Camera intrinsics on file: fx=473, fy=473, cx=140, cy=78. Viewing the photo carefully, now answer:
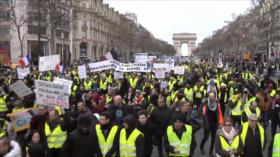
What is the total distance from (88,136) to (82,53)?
313ft

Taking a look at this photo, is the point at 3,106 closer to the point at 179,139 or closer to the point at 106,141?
the point at 106,141

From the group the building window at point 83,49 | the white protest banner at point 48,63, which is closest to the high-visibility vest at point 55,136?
the white protest banner at point 48,63

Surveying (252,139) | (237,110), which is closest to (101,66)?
(237,110)

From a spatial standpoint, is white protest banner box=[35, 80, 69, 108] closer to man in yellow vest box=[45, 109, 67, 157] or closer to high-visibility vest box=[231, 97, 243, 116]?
man in yellow vest box=[45, 109, 67, 157]

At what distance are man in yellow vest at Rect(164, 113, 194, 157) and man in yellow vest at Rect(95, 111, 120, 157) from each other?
92 cm

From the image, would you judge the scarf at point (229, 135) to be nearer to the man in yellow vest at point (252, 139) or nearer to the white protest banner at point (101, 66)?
the man in yellow vest at point (252, 139)

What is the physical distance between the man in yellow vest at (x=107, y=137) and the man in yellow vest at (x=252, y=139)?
2.17 m

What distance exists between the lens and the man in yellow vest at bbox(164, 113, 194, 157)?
26.5 ft

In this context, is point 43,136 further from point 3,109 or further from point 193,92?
point 193,92

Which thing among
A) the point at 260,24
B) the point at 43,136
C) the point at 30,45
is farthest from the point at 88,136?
the point at 30,45

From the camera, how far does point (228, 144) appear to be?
8.09m

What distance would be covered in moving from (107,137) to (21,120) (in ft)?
5.82

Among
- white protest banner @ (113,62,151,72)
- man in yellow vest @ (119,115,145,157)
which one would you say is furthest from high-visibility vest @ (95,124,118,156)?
white protest banner @ (113,62,151,72)

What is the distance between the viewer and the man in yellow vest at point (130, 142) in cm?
768
